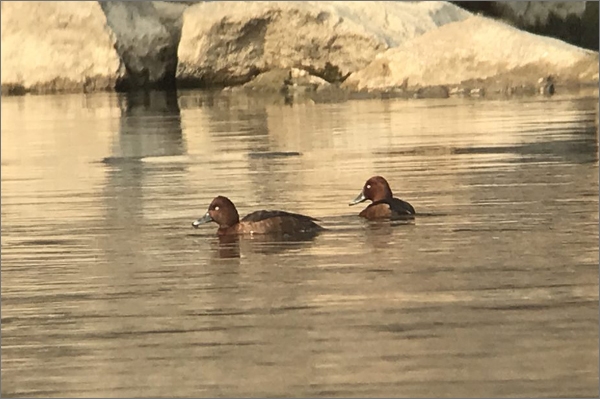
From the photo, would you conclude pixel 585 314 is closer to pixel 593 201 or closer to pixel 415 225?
pixel 415 225

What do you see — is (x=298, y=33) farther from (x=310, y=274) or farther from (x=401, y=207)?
(x=310, y=274)

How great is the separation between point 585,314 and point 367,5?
59.2 feet

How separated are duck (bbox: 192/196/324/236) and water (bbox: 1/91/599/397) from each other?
0.38 feet

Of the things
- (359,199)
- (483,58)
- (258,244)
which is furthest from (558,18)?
(258,244)

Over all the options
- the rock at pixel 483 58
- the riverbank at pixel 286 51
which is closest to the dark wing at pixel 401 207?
the riverbank at pixel 286 51

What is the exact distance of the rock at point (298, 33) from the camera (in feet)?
74.1

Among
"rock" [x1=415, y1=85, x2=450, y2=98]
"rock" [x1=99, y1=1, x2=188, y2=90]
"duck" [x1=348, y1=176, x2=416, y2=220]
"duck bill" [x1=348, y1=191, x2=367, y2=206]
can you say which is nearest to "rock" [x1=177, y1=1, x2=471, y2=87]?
"rock" [x1=99, y1=1, x2=188, y2=90]

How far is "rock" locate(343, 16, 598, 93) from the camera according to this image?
20.4m

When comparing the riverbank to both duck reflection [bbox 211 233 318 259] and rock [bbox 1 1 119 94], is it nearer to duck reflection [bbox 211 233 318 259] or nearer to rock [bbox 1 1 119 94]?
rock [bbox 1 1 119 94]

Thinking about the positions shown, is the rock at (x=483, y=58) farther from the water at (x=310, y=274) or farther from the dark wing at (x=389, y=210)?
the dark wing at (x=389, y=210)

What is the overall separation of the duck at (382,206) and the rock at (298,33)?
13.9 m

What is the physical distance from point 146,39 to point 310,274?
60.0ft

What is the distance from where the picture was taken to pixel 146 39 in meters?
24.4

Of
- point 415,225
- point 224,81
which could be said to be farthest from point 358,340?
point 224,81
